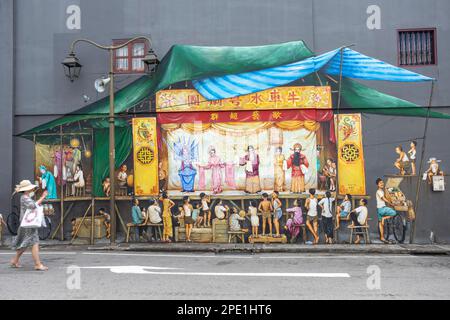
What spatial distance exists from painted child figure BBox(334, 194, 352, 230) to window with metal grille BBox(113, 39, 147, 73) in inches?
301

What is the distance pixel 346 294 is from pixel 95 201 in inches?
381

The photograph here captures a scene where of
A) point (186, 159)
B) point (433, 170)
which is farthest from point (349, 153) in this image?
point (186, 159)

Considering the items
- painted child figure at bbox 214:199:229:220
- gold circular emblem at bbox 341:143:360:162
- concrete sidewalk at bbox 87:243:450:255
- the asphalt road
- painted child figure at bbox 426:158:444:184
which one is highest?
gold circular emblem at bbox 341:143:360:162

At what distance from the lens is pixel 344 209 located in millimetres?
14000

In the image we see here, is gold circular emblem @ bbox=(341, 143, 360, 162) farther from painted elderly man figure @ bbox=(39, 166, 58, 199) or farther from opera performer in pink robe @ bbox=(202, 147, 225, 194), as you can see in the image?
painted elderly man figure @ bbox=(39, 166, 58, 199)

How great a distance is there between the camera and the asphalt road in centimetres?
726

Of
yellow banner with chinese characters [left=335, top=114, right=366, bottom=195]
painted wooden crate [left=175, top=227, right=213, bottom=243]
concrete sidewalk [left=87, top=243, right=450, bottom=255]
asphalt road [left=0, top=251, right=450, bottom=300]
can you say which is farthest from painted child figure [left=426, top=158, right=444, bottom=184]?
painted wooden crate [left=175, top=227, right=213, bottom=243]

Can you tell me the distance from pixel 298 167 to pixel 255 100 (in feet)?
8.17

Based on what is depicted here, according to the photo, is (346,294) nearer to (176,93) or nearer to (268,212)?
(268,212)

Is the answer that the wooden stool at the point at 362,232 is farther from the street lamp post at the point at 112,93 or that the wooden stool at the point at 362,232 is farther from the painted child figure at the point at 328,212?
the street lamp post at the point at 112,93

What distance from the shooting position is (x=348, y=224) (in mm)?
13992

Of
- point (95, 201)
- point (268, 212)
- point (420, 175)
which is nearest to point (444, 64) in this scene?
point (420, 175)

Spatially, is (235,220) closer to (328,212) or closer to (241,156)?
(241,156)

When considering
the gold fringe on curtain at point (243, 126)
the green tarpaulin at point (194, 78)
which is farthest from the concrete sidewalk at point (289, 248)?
the gold fringe on curtain at point (243, 126)
